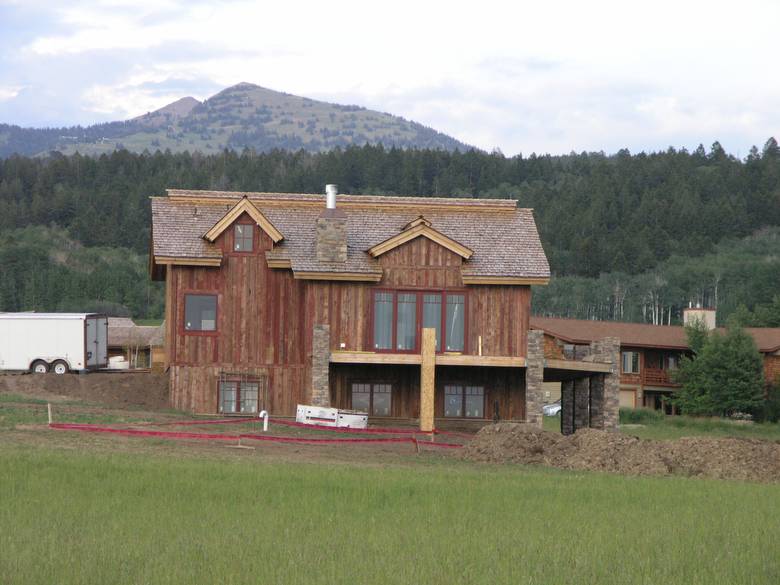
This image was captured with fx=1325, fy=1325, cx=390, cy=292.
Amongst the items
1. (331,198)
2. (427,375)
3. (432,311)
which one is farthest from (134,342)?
(427,375)

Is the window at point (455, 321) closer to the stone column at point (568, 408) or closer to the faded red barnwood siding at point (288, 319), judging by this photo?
the faded red barnwood siding at point (288, 319)

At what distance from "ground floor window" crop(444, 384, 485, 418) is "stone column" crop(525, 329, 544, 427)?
8.13 ft

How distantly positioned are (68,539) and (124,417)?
2102cm

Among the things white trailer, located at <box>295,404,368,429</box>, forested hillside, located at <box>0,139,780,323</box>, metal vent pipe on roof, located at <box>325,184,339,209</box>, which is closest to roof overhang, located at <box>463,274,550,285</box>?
metal vent pipe on roof, located at <box>325,184,339,209</box>

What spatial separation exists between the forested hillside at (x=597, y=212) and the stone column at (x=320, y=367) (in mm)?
88502

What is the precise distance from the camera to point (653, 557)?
18656 millimetres

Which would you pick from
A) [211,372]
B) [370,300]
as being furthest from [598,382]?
[211,372]

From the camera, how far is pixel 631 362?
266ft

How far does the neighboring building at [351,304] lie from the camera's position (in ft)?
147

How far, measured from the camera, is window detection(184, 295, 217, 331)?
45625 mm

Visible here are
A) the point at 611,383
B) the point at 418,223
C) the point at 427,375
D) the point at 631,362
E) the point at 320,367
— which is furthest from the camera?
the point at 631,362

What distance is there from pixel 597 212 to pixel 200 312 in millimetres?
124336

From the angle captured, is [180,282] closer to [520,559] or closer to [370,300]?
Result: [370,300]

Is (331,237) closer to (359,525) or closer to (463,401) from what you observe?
(463,401)
